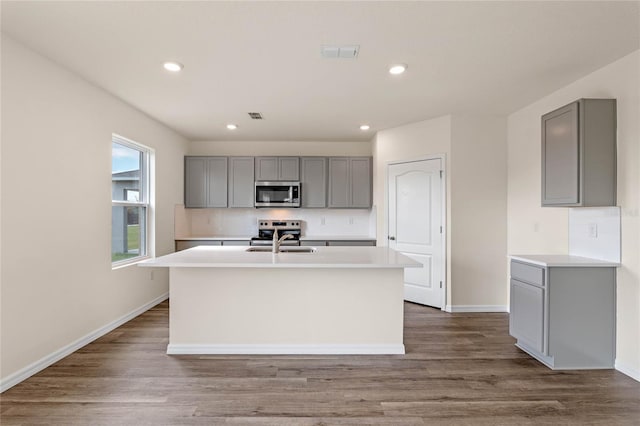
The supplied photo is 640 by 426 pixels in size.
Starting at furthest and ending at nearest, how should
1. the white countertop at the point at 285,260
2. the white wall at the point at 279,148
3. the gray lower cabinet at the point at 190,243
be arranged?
the white wall at the point at 279,148
the gray lower cabinet at the point at 190,243
the white countertop at the point at 285,260

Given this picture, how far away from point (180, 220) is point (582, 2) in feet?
17.1

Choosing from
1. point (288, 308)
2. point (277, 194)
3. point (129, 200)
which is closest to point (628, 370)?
point (288, 308)

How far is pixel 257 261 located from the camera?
8.96 feet

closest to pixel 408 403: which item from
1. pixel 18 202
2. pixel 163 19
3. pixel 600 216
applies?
pixel 600 216

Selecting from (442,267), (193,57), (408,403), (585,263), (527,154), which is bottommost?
(408,403)

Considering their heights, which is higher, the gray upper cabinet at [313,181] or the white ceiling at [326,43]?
the white ceiling at [326,43]

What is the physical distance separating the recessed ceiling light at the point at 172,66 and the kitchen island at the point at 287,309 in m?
1.61

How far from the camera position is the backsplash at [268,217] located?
5758 millimetres

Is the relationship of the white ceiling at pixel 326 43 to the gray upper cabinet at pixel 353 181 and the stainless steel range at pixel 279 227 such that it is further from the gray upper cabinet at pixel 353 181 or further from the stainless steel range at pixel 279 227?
the stainless steel range at pixel 279 227

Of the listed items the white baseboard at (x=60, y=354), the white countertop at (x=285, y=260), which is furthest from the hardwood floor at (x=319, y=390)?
the white countertop at (x=285, y=260)

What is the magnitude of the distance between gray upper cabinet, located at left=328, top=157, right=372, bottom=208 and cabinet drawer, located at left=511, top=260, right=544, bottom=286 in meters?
2.67

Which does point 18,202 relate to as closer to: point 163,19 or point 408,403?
point 163,19

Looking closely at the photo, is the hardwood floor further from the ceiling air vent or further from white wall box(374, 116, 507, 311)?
the ceiling air vent

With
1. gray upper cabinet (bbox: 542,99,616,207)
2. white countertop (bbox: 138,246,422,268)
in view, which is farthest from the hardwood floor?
gray upper cabinet (bbox: 542,99,616,207)
